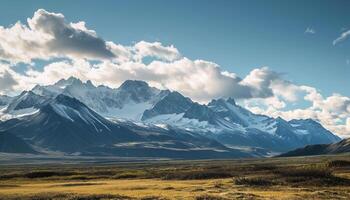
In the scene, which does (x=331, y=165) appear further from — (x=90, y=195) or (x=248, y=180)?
(x=90, y=195)

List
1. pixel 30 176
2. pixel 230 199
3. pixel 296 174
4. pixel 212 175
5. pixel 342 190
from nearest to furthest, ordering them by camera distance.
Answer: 1. pixel 230 199
2. pixel 342 190
3. pixel 296 174
4. pixel 212 175
5. pixel 30 176

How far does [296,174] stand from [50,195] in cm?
4922

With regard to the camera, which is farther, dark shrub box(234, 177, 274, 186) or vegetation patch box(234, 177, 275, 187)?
dark shrub box(234, 177, 274, 186)

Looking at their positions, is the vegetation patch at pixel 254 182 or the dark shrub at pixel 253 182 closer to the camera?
the vegetation patch at pixel 254 182

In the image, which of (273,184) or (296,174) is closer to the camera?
(273,184)

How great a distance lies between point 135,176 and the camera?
12988cm

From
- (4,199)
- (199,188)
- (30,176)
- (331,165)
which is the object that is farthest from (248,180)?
(30,176)

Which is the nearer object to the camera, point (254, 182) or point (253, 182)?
point (253, 182)

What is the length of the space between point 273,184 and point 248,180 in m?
4.27

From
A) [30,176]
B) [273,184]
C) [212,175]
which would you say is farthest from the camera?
[30,176]

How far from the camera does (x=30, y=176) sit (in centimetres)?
12925

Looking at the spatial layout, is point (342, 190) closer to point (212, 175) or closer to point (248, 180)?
point (248, 180)

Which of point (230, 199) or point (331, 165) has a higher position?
point (331, 165)

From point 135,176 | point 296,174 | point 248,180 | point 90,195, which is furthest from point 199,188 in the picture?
point 135,176
